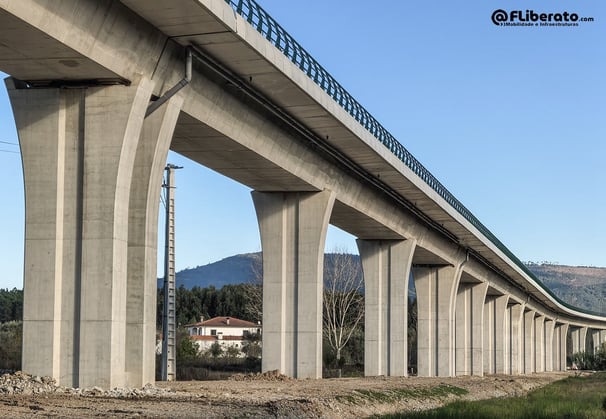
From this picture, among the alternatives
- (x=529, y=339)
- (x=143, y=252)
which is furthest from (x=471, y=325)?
(x=143, y=252)

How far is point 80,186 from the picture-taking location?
21.5 metres

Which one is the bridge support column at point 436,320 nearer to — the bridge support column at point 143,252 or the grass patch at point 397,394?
the grass patch at point 397,394

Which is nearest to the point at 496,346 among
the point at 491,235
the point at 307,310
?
the point at 491,235

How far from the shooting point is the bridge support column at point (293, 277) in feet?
119

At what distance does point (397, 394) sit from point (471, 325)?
4515 cm

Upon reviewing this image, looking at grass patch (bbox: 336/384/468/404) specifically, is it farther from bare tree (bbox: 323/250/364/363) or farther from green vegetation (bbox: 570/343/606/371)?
green vegetation (bbox: 570/343/606/371)

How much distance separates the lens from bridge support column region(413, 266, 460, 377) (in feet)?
201

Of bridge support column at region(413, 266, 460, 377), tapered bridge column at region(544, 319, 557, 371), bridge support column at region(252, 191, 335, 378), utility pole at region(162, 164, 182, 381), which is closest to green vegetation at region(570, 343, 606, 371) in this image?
tapered bridge column at region(544, 319, 557, 371)

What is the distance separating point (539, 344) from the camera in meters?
122

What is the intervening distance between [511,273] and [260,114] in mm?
51935

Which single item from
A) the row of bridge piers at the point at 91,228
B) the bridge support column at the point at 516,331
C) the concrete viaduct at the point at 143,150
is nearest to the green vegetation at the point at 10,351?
A: the concrete viaduct at the point at 143,150

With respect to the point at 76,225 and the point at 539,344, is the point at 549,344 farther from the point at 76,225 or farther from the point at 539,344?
the point at 76,225

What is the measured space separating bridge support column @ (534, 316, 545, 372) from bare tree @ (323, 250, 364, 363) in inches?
1416

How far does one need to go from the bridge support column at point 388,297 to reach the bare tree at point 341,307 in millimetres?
25022
